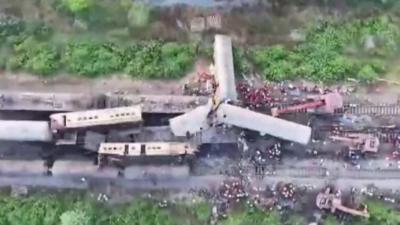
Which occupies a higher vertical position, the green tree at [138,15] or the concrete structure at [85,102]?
the green tree at [138,15]

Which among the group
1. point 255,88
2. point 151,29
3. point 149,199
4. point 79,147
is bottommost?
point 149,199

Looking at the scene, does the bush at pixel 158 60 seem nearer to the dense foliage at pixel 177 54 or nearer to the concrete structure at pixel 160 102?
the dense foliage at pixel 177 54

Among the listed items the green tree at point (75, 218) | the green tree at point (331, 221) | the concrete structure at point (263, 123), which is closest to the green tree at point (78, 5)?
the concrete structure at point (263, 123)

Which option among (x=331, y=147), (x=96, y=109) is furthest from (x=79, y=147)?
(x=331, y=147)

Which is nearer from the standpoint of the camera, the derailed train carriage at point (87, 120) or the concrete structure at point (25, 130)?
the concrete structure at point (25, 130)

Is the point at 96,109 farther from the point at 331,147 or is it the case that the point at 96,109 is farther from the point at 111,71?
the point at 331,147

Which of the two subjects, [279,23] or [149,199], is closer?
[149,199]

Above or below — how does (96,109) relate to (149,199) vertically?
above
